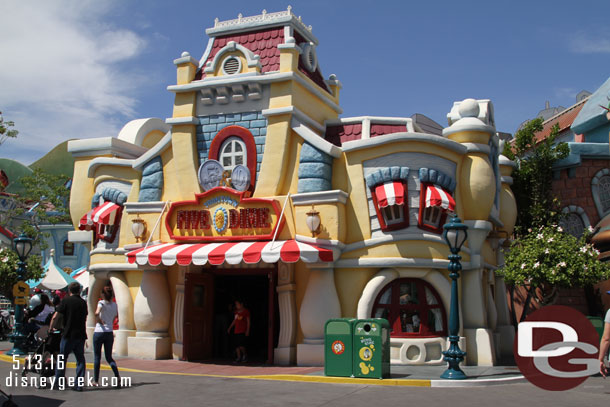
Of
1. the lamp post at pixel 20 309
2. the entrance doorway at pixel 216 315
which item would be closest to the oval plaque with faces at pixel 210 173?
the entrance doorway at pixel 216 315

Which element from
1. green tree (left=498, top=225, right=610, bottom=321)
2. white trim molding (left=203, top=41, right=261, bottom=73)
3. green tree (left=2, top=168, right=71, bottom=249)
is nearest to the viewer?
green tree (left=498, top=225, right=610, bottom=321)

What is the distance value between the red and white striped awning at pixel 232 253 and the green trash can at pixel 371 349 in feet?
8.20

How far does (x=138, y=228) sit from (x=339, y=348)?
7.54 metres

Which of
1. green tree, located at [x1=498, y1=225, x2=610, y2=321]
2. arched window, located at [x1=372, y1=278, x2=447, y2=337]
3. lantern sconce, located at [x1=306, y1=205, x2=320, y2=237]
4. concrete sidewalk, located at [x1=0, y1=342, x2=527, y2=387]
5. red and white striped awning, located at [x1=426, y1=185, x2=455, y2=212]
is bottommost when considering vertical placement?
concrete sidewalk, located at [x1=0, y1=342, x2=527, y2=387]

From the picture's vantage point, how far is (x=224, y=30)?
18828mm

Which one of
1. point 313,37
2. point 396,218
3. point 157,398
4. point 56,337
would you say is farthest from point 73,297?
point 313,37

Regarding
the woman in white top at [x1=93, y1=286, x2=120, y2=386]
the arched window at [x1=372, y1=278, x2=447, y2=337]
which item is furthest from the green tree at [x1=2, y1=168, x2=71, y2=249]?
the woman in white top at [x1=93, y1=286, x2=120, y2=386]

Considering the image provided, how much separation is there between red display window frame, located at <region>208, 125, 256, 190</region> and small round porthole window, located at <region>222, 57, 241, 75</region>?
5.59 ft

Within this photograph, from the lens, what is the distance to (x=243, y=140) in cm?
1738

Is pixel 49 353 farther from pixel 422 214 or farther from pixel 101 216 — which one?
pixel 422 214

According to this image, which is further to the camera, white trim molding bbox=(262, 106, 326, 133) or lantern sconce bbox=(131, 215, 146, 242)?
lantern sconce bbox=(131, 215, 146, 242)

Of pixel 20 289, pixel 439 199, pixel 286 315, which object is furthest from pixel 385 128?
pixel 20 289

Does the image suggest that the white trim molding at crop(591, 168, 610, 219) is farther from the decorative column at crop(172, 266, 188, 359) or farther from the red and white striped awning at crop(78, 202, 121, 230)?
the red and white striped awning at crop(78, 202, 121, 230)

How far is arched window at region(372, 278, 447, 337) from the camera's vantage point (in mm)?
15531
